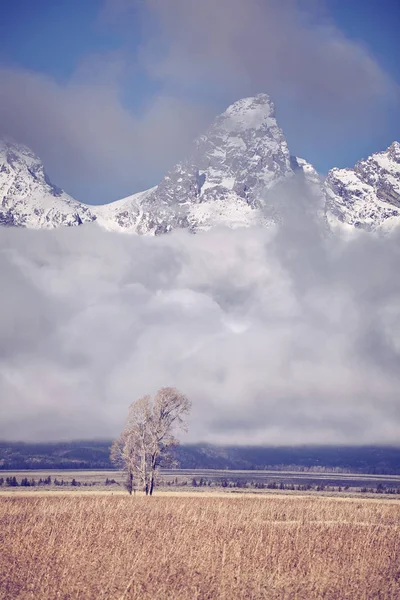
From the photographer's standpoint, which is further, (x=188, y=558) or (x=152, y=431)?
(x=152, y=431)

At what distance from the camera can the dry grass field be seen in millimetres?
26812

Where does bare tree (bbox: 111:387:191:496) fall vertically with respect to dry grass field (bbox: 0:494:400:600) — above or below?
above

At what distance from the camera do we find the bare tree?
3556 inches

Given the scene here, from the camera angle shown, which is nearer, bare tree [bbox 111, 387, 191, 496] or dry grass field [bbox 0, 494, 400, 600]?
dry grass field [bbox 0, 494, 400, 600]

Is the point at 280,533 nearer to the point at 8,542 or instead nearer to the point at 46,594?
the point at 8,542

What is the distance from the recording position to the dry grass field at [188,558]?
88.0 feet

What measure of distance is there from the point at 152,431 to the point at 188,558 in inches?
2347

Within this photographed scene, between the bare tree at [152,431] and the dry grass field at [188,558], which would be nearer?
the dry grass field at [188,558]

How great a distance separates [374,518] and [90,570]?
101ft

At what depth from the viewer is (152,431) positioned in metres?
90.7

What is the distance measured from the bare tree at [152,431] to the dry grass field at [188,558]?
→ 143 ft

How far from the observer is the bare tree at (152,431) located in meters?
90.3

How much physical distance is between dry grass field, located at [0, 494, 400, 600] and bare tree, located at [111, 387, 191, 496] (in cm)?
4358

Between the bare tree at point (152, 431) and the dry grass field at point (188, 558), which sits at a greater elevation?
the bare tree at point (152, 431)
